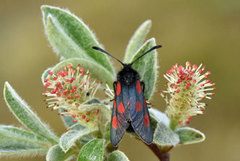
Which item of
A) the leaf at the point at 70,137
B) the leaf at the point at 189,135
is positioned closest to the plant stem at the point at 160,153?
the leaf at the point at 189,135

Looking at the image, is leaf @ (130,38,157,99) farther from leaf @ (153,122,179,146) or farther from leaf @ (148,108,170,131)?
leaf @ (153,122,179,146)

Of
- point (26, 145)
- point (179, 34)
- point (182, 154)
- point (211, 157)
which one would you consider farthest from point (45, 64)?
point (26, 145)

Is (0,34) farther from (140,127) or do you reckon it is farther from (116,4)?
(140,127)

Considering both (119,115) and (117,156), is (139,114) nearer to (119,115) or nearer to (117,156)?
(119,115)

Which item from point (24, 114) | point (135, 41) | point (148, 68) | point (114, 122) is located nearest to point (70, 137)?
point (114, 122)

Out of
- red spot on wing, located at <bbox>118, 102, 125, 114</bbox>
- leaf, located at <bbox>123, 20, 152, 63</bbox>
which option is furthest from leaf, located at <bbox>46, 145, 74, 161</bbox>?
leaf, located at <bbox>123, 20, 152, 63</bbox>

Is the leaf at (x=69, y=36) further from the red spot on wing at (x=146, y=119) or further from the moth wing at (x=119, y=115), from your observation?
the red spot on wing at (x=146, y=119)
